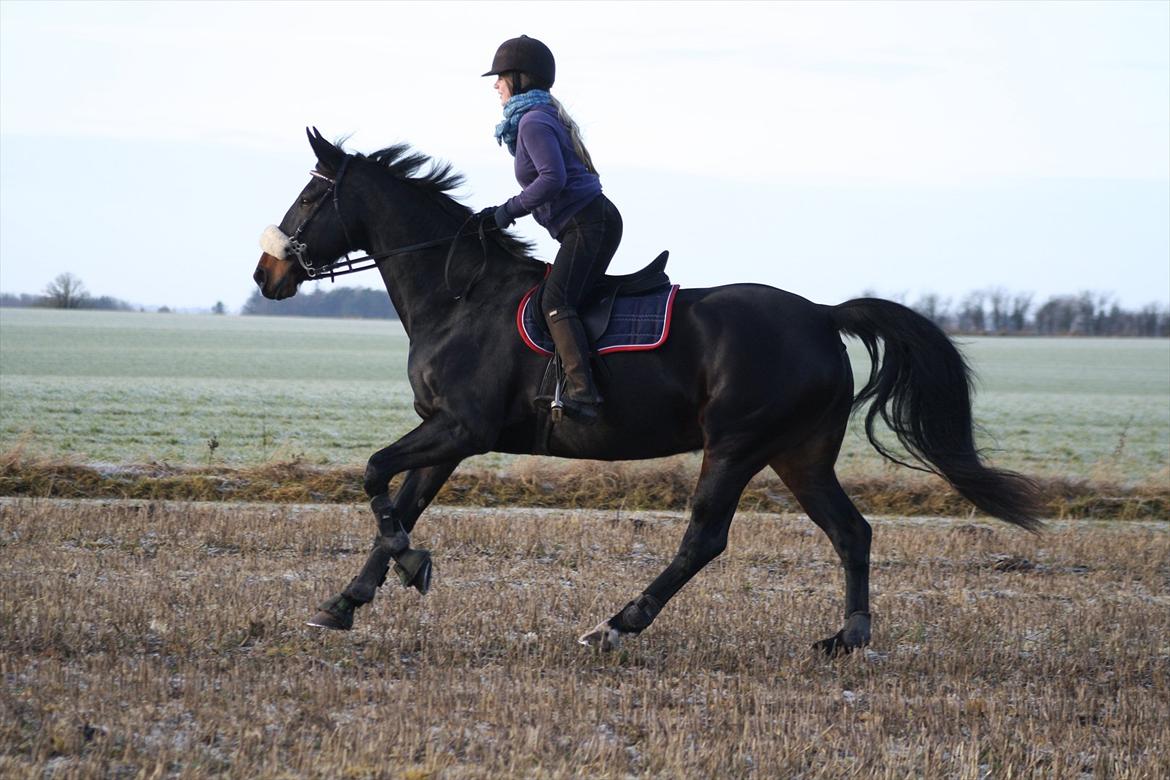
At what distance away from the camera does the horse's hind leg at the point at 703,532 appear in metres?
6.84

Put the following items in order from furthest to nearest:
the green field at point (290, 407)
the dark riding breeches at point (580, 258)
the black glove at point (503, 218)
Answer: the green field at point (290, 407)
the black glove at point (503, 218)
the dark riding breeches at point (580, 258)

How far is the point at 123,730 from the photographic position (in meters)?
4.96

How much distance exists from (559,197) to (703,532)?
1.91m

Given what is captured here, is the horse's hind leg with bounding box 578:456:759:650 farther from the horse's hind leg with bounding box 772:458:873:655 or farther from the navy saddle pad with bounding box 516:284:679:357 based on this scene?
the navy saddle pad with bounding box 516:284:679:357

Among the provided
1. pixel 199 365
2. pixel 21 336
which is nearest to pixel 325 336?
pixel 21 336

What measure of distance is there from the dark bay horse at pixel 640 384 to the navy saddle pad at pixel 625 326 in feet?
0.23

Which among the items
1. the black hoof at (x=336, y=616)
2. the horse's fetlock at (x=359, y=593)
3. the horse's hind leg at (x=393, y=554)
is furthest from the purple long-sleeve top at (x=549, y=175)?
the black hoof at (x=336, y=616)

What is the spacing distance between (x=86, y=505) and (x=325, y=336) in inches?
3087

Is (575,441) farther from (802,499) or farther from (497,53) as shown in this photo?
(497,53)

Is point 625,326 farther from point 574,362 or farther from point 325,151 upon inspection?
point 325,151

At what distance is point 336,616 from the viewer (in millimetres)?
6914

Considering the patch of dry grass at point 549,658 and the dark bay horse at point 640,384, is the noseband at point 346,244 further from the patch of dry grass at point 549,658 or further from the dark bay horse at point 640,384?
the patch of dry grass at point 549,658

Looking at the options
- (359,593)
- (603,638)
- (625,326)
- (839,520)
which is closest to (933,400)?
(839,520)

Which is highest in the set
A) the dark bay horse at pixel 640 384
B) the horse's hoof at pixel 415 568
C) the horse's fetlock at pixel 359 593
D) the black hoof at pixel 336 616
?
the dark bay horse at pixel 640 384
